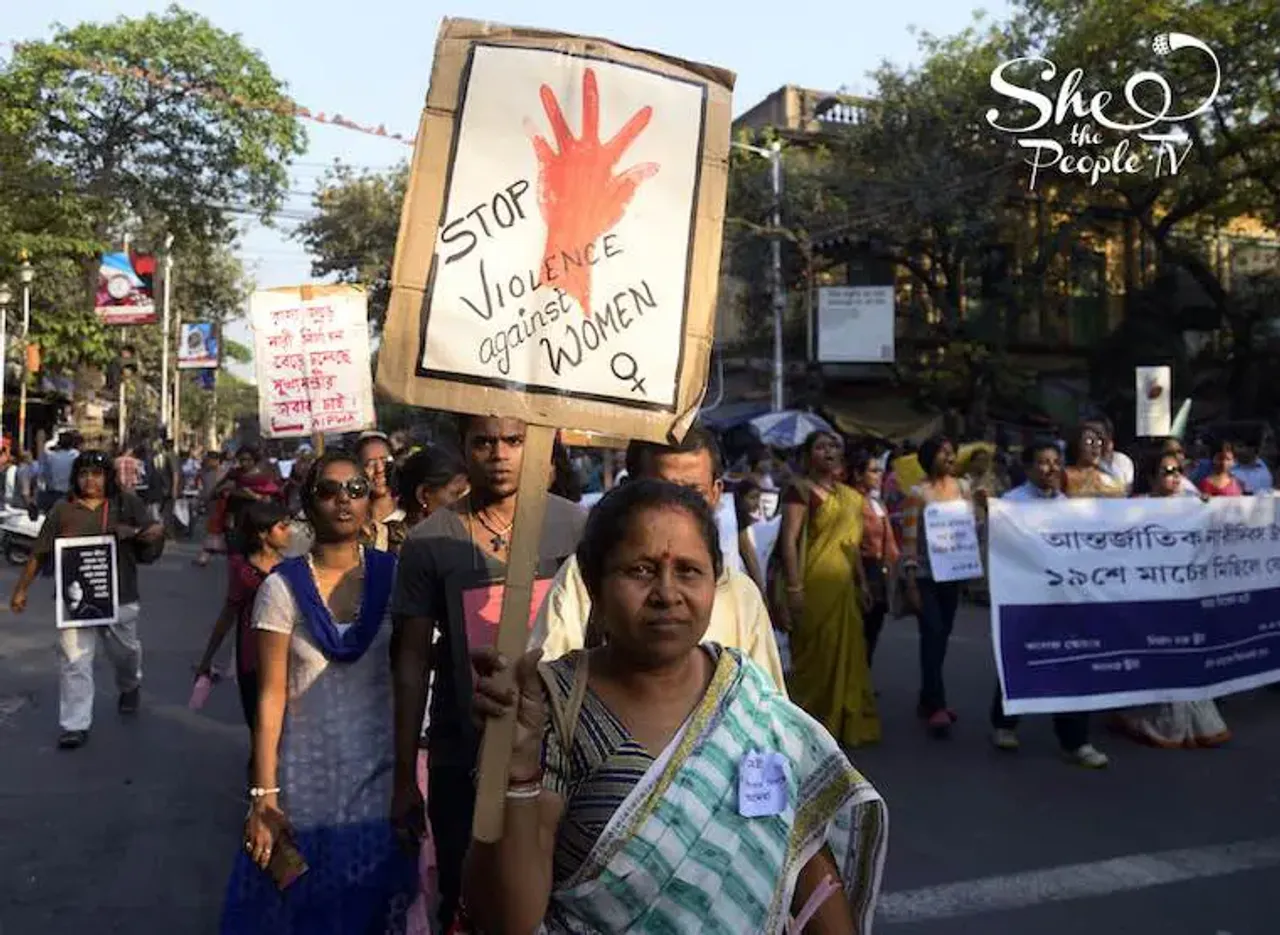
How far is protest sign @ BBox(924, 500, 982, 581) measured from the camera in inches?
283

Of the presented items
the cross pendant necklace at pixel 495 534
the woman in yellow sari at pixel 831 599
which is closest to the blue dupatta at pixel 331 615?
the cross pendant necklace at pixel 495 534

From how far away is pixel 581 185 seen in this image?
224 centimetres

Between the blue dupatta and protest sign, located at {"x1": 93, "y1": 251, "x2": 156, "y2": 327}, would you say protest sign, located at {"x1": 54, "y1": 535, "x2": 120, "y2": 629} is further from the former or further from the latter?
protest sign, located at {"x1": 93, "y1": 251, "x2": 156, "y2": 327}

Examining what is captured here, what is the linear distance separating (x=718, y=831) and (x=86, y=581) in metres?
6.36

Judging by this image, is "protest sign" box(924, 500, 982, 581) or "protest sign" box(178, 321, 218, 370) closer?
"protest sign" box(924, 500, 982, 581)

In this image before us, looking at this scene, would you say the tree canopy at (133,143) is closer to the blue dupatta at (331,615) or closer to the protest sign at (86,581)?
the protest sign at (86,581)

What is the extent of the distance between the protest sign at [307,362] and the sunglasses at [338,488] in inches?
198

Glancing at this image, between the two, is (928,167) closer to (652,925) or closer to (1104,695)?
(1104,695)

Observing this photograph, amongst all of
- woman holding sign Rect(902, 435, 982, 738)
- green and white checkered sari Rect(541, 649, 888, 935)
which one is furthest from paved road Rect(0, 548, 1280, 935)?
green and white checkered sari Rect(541, 649, 888, 935)

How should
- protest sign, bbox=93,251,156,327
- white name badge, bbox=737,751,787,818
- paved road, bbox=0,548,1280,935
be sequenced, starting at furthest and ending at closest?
protest sign, bbox=93,251,156,327 < paved road, bbox=0,548,1280,935 < white name badge, bbox=737,751,787,818

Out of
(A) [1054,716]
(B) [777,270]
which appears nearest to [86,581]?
(A) [1054,716]

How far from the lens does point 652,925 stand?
182cm

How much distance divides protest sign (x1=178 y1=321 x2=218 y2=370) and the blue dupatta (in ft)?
107

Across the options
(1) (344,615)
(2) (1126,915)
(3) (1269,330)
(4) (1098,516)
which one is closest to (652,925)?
(1) (344,615)
